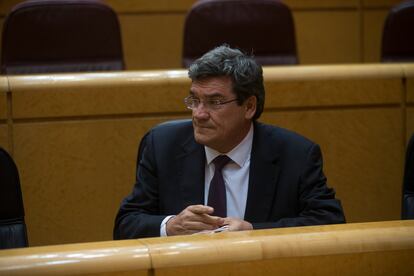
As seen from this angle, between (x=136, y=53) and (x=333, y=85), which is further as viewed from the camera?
(x=136, y=53)

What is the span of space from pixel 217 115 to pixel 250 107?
67 millimetres

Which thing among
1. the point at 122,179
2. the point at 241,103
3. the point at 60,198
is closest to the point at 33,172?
the point at 60,198

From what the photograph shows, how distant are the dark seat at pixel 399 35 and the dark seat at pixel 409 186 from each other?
0.77m

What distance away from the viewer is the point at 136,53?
9.16 feet

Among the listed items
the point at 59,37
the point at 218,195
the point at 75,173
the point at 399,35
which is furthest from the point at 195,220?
the point at 399,35

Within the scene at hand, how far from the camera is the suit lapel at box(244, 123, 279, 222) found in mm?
1328

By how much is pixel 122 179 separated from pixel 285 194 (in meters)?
0.49

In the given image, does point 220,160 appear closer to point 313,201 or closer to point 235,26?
point 313,201

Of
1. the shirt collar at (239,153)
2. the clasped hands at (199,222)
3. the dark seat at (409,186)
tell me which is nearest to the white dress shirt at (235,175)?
the shirt collar at (239,153)

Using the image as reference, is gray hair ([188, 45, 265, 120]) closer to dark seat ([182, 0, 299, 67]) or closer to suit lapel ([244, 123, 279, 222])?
suit lapel ([244, 123, 279, 222])

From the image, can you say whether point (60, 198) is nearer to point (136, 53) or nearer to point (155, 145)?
point (155, 145)

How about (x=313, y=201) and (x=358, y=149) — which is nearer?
(x=313, y=201)

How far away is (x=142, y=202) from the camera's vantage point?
1351mm

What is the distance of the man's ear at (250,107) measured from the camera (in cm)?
136
